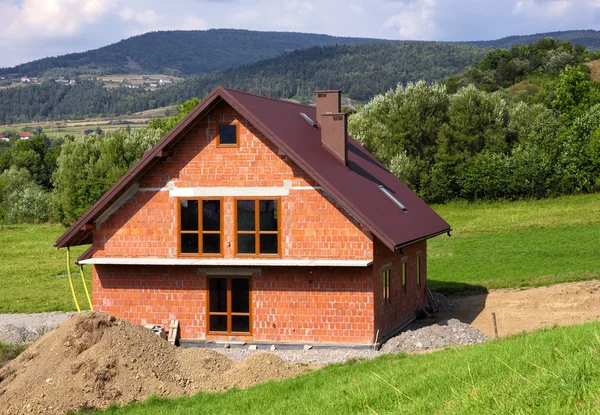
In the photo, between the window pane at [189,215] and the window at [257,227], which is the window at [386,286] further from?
the window pane at [189,215]

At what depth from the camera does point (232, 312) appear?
24828 mm

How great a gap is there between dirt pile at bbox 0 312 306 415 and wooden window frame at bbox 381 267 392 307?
19.3 feet

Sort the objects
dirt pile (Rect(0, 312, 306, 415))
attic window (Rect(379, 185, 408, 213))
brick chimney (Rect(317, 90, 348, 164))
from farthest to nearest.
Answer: attic window (Rect(379, 185, 408, 213))
brick chimney (Rect(317, 90, 348, 164))
dirt pile (Rect(0, 312, 306, 415))

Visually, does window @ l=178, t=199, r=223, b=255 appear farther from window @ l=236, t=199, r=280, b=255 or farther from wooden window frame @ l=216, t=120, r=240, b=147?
wooden window frame @ l=216, t=120, r=240, b=147

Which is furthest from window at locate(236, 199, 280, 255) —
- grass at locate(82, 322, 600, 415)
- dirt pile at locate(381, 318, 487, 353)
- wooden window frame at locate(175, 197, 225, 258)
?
grass at locate(82, 322, 600, 415)

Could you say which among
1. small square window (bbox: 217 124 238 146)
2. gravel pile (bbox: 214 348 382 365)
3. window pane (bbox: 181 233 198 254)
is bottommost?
gravel pile (bbox: 214 348 382 365)

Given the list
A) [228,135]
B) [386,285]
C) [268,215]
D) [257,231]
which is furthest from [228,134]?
[386,285]

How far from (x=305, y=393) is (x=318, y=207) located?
9.22 m

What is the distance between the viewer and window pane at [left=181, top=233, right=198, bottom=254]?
25.1 metres

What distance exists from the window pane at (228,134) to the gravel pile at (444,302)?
10.5 metres

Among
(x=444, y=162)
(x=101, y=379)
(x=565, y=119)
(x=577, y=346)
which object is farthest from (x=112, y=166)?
(x=577, y=346)

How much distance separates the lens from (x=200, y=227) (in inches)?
984

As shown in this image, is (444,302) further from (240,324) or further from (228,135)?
(228,135)

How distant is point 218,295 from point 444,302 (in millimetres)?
9818
